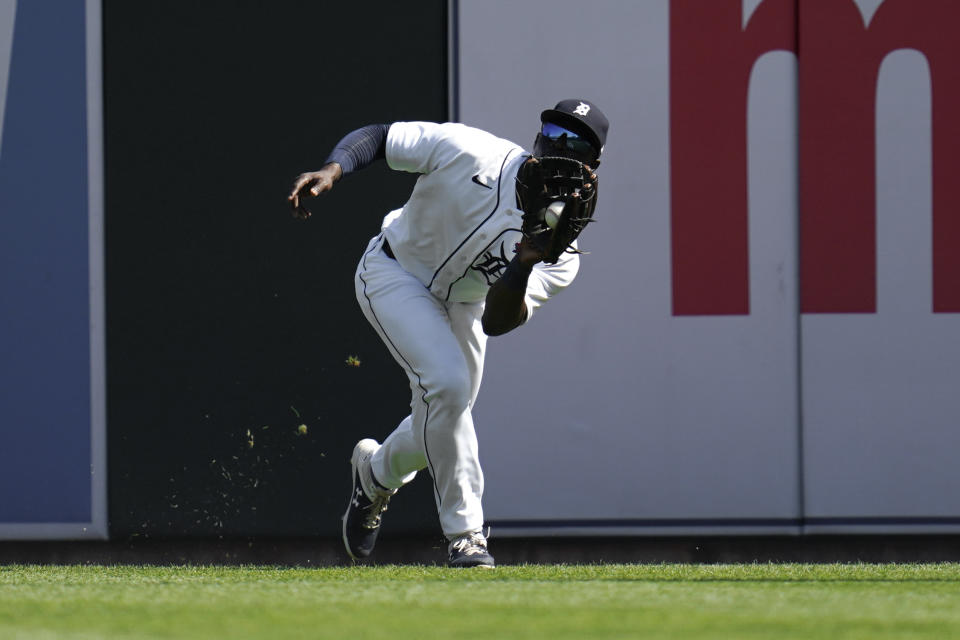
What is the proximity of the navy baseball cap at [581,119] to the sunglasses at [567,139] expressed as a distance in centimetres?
1

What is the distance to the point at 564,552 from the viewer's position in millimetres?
6094

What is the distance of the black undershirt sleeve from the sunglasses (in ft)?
1.74

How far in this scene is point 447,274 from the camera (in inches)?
183

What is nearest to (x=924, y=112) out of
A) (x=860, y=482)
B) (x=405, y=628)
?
(x=860, y=482)

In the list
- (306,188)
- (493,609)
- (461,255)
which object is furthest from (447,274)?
(493,609)

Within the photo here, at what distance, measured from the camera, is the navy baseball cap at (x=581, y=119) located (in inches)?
167

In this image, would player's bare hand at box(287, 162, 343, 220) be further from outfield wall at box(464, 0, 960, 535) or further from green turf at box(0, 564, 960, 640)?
outfield wall at box(464, 0, 960, 535)

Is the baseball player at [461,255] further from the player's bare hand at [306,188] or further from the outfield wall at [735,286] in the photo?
the outfield wall at [735,286]

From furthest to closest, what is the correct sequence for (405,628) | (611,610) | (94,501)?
(94,501)
(611,610)
(405,628)

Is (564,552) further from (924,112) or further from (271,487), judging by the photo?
(924,112)

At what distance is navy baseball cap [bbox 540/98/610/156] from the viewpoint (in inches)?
167

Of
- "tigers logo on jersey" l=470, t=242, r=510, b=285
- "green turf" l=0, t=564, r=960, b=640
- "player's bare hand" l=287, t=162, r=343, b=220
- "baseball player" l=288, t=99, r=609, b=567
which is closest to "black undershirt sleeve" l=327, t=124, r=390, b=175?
"baseball player" l=288, t=99, r=609, b=567

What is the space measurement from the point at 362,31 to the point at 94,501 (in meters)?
2.33

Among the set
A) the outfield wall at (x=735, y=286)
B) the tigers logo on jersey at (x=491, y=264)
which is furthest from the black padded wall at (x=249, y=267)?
the tigers logo on jersey at (x=491, y=264)
